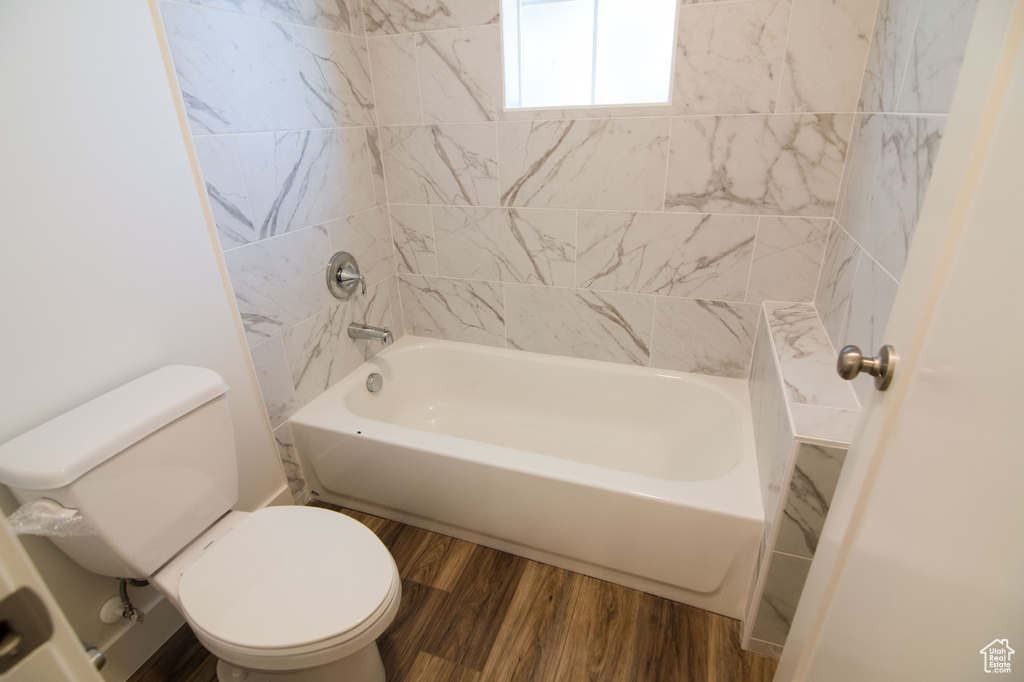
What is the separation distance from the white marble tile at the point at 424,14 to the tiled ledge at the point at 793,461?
142 cm

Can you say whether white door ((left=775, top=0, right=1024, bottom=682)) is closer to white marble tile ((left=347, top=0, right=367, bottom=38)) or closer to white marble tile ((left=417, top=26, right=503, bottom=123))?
white marble tile ((left=417, top=26, right=503, bottom=123))

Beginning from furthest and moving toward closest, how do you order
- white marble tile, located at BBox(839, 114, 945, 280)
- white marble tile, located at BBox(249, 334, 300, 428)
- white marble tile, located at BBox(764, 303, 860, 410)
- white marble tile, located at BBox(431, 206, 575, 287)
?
1. white marble tile, located at BBox(431, 206, 575, 287)
2. white marble tile, located at BBox(249, 334, 300, 428)
3. white marble tile, located at BBox(764, 303, 860, 410)
4. white marble tile, located at BBox(839, 114, 945, 280)

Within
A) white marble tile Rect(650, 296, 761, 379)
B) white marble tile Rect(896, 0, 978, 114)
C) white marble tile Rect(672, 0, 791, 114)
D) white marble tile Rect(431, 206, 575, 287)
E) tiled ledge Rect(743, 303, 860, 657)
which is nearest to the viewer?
white marble tile Rect(896, 0, 978, 114)

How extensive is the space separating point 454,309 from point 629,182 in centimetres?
92

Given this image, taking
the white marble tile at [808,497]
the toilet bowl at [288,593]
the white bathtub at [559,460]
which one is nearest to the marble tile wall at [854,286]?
the white marble tile at [808,497]

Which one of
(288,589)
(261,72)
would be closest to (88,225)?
(261,72)

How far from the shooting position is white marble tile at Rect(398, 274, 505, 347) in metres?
2.16

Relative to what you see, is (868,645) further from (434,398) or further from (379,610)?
(434,398)

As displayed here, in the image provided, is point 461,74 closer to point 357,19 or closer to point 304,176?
point 357,19

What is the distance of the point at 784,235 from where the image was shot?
1.67m

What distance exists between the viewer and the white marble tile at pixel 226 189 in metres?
1.35

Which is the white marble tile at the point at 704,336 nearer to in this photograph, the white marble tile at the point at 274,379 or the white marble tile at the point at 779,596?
the white marble tile at the point at 779,596
